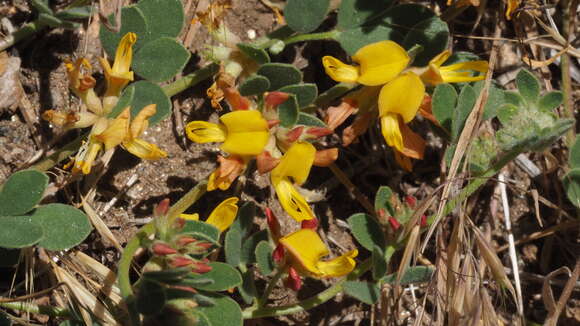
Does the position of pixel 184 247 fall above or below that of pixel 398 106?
below

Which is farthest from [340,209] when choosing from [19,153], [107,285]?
[19,153]

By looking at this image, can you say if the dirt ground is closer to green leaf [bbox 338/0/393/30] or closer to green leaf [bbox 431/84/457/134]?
green leaf [bbox 431/84/457/134]

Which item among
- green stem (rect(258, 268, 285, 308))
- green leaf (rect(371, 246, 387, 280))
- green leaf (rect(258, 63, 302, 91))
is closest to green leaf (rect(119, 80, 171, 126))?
green leaf (rect(258, 63, 302, 91))

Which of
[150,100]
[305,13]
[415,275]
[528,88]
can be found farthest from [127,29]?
[528,88]

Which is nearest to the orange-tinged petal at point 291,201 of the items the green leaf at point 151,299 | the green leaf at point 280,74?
the green leaf at point 280,74

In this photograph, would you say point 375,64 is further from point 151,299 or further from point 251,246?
point 151,299

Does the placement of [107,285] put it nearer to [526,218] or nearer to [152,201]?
[152,201]

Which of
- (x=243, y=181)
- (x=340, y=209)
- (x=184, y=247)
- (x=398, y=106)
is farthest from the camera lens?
(x=340, y=209)
